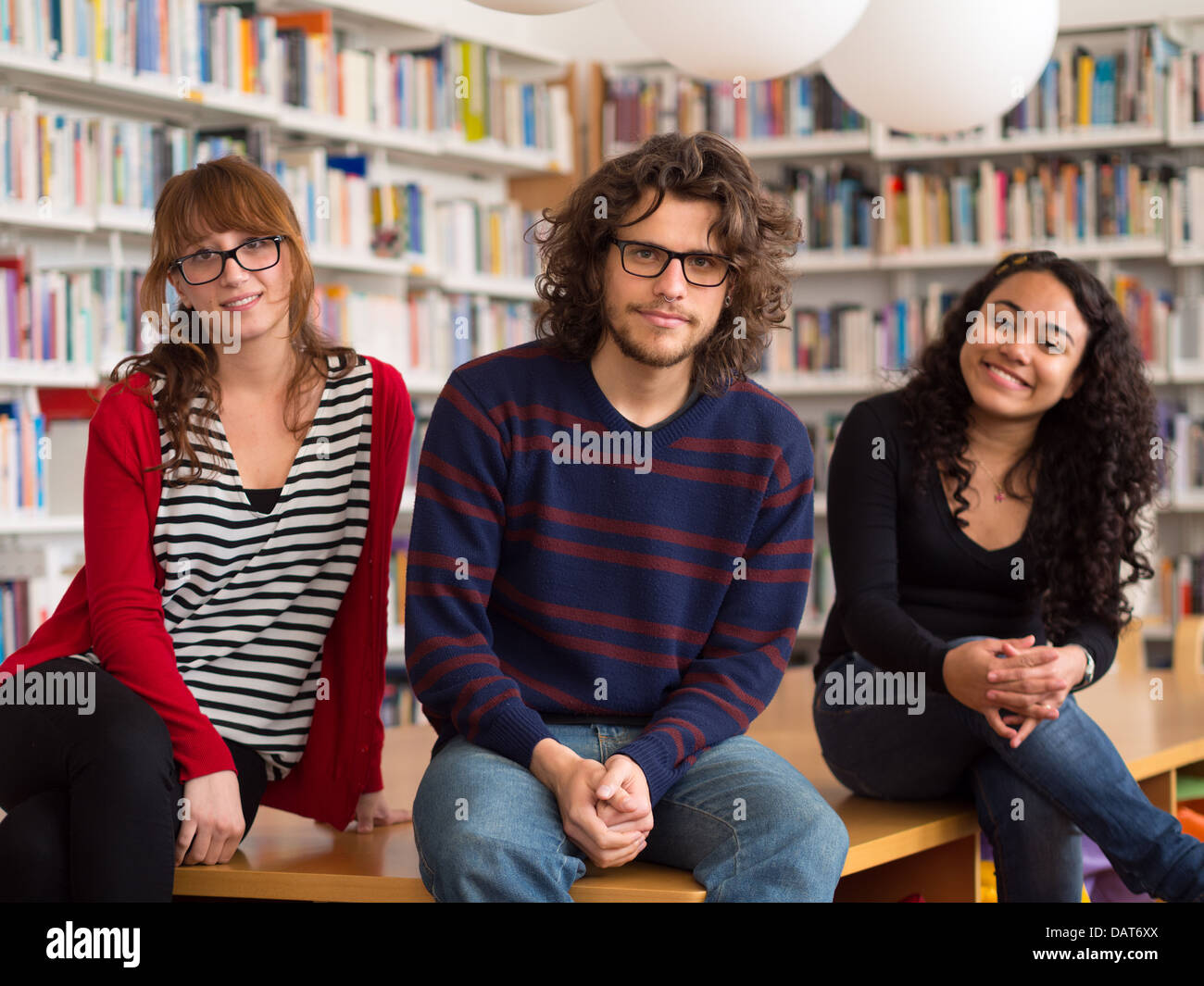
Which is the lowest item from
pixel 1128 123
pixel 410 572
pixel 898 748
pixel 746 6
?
→ pixel 898 748

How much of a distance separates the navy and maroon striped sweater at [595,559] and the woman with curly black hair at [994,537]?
0.24m

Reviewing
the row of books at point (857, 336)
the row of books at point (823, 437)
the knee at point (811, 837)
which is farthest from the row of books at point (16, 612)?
the row of books at point (823, 437)

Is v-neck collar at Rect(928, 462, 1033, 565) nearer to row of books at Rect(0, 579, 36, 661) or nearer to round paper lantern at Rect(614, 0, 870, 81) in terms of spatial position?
round paper lantern at Rect(614, 0, 870, 81)

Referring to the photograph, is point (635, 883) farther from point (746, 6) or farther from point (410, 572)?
point (746, 6)

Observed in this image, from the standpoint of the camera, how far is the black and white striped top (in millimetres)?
1555

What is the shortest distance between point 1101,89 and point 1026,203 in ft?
1.29

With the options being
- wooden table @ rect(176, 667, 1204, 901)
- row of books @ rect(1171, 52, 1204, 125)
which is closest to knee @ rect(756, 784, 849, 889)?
wooden table @ rect(176, 667, 1204, 901)

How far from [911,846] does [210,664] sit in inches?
35.0

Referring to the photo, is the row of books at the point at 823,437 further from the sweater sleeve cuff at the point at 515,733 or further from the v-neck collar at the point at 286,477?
the sweater sleeve cuff at the point at 515,733

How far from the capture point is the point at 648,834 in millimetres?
1478

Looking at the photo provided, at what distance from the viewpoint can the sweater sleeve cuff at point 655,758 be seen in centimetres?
140

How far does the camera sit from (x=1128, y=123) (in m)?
3.95
